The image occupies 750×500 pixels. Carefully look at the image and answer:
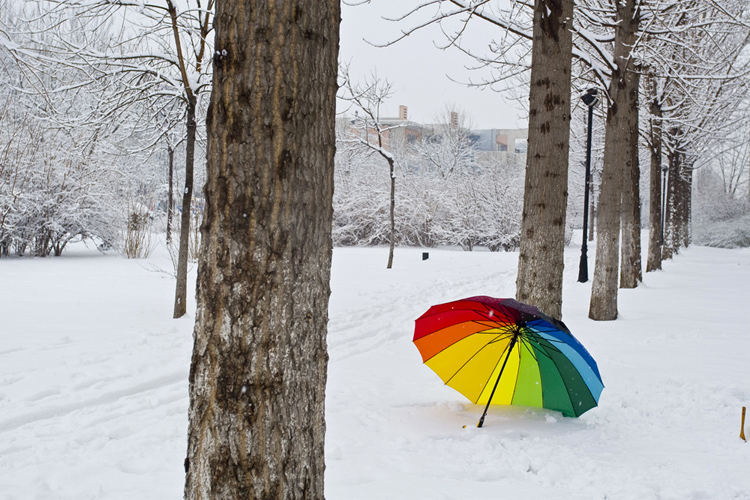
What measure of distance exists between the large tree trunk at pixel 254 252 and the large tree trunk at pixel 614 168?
702 cm

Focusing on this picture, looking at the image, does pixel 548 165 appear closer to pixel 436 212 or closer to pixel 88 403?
pixel 88 403

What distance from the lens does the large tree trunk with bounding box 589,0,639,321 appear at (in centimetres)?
802

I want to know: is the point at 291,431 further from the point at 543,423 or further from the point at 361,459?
the point at 543,423

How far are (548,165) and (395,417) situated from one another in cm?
284

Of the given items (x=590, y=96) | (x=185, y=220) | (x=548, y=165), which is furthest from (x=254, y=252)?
→ (x=590, y=96)

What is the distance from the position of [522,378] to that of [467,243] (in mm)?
20527

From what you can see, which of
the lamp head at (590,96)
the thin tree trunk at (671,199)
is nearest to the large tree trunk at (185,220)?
the lamp head at (590,96)

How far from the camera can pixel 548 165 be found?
5.46 metres

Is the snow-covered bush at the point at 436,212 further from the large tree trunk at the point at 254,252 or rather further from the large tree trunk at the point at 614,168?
the large tree trunk at the point at 254,252

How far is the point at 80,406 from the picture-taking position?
427 centimetres

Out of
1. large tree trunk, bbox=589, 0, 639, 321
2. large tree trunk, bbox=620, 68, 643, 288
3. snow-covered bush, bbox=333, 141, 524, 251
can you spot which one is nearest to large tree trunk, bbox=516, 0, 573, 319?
large tree trunk, bbox=589, 0, 639, 321

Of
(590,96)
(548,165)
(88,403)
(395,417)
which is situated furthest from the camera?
(590,96)

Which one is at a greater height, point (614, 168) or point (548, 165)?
point (614, 168)

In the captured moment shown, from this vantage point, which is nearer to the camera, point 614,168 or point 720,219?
point 614,168
